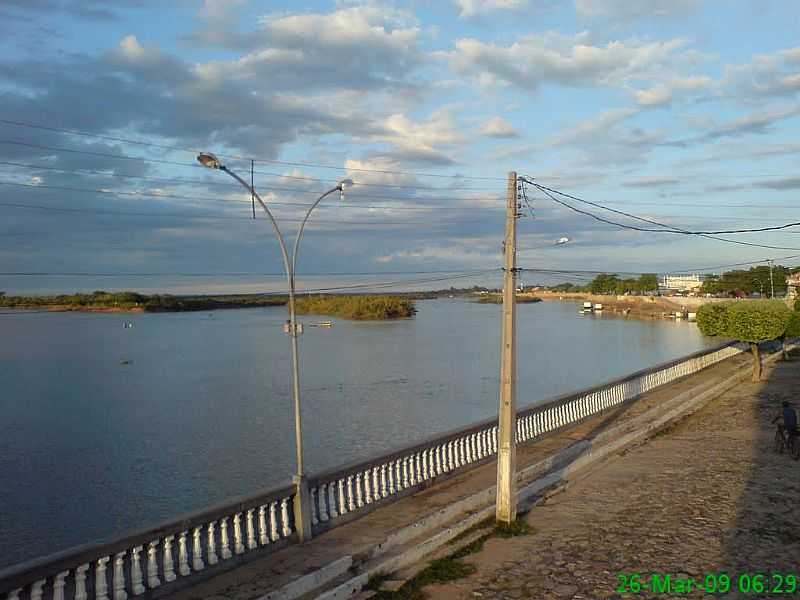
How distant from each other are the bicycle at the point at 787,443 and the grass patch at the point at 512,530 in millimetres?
7880

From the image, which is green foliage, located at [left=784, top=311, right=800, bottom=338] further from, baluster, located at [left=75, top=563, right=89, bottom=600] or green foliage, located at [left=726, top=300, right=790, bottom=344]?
baluster, located at [left=75, top=563, right=89, bottom=600]

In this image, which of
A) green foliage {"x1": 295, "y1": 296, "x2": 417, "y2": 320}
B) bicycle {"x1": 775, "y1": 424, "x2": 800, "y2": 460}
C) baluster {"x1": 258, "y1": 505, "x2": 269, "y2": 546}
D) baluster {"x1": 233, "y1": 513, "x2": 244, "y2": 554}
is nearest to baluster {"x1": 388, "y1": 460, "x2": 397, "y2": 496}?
baluster {"x1": 258, "y1": 505, "x2": 269, "y2": 546}

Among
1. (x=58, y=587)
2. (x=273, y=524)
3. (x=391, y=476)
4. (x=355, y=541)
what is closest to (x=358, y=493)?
(x=391, y=476)

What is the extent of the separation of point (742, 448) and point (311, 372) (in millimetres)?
33089

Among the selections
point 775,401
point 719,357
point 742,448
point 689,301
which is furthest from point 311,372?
point 689,301

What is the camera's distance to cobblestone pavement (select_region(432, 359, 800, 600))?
28.9 ft

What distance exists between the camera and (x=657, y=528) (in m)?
10.9

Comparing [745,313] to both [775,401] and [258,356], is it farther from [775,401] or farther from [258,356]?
[258,356]

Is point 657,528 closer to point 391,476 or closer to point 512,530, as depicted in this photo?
point 512,530

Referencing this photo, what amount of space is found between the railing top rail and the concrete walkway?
2.19ft

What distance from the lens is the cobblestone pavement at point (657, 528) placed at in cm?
880

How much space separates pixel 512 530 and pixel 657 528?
7.11 feet

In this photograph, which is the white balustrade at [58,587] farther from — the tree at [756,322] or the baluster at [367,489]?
the tree at [756,322]

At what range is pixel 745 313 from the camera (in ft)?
98.3
